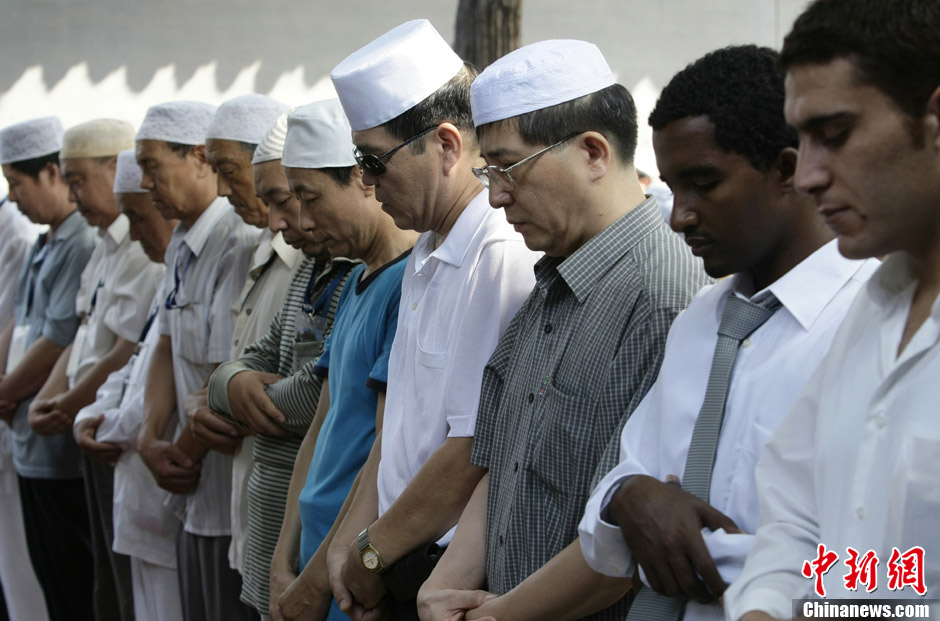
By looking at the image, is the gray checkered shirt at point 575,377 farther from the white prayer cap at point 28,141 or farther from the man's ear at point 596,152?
the white prayer cap at point 28,141

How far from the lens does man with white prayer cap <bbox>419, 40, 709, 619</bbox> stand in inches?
86.8

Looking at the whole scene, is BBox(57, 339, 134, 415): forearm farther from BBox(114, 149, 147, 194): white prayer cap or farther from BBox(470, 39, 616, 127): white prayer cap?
BBox(470, 39, 616, 127): white prayer cap

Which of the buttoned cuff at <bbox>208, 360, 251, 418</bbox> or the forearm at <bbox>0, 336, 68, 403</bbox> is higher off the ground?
the forearm at <bbox>0, 336, 68, 403</bbox>

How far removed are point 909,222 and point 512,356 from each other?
1158 mm

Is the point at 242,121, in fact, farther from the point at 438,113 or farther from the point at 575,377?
the point at 575,377

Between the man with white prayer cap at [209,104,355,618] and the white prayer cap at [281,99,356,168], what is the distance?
9.3 inches

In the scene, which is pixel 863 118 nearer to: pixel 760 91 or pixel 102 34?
pixel 760 91

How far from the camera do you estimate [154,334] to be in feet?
16.0

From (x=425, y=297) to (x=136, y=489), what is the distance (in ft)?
8.13

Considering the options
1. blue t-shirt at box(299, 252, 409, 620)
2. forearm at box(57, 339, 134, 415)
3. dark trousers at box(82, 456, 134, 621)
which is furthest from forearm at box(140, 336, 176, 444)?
blue t-shirt at box(299, 252, 409, 620)

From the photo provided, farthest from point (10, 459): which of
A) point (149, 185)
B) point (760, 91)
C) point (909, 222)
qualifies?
point (909, 222)

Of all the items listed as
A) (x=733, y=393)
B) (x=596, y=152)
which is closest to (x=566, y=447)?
(x=733, y=393)


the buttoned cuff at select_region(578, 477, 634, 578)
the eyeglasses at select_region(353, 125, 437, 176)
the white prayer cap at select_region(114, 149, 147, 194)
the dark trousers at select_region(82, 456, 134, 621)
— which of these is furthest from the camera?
the dark trousers at select_region(82, 456, 134, 621)

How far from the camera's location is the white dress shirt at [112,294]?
17.3 ft
